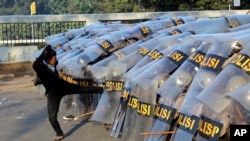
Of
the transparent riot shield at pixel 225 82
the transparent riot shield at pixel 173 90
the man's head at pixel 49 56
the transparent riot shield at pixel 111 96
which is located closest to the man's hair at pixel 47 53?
the man's head at pixel 49 56

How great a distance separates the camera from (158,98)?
5.92 metres

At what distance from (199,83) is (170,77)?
66 centimetres

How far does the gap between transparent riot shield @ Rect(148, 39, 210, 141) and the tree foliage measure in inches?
757

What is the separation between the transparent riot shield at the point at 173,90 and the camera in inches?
215

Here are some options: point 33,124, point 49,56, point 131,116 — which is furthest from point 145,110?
point 33,124

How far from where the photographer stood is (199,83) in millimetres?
5121

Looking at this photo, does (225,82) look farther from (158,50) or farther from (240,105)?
(158,50)

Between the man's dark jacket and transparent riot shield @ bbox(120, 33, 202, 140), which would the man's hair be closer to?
the man's dark jacket

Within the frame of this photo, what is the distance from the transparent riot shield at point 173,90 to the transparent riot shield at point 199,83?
8.4 inches

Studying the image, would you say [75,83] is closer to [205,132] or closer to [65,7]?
[205,132]

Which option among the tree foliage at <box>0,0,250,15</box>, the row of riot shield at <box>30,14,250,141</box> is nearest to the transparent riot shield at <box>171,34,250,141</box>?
the row of riot shield at <box>30,14,250,141</box>

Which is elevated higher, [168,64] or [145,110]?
[168,64]

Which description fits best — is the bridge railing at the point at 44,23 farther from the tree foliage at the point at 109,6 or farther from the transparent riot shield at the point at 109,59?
the transparent riot shield at the point at 109,59

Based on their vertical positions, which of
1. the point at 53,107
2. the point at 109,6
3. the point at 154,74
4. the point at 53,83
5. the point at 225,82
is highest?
the point at 109,6
